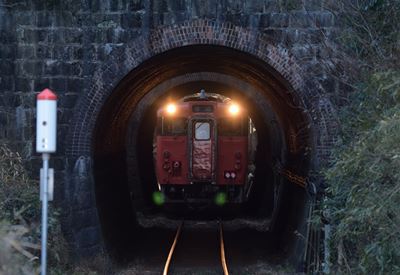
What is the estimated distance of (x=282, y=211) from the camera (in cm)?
1543

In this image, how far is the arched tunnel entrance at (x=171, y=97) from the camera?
40.2 feet

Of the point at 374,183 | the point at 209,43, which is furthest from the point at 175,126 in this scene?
the point at 374,183

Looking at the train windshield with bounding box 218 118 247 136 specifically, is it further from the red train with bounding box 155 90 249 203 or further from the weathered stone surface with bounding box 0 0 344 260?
the weathered stone surface with bounding box 0 0 344 260

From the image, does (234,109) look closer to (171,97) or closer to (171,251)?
(171,97)

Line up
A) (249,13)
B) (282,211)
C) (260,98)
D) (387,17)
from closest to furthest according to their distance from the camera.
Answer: (387,17) < (249,13) < (282,211) < (260,98)

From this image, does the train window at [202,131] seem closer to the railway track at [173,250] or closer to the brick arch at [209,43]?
the railway track at [173,250]

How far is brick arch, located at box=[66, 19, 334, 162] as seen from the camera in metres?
11.1

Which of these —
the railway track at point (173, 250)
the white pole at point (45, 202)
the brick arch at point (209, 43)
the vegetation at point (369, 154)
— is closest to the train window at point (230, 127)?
the railway track at point (173, 250)

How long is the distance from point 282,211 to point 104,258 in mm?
5209

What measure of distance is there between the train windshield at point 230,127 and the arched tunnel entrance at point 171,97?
91 centimetres

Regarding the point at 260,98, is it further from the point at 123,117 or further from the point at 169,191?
the point at 123,117

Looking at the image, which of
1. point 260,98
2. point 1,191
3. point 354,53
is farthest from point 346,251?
point 260,98

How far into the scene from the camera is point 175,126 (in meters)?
→ 20.5

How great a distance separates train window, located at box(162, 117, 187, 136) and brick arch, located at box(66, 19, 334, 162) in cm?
926
